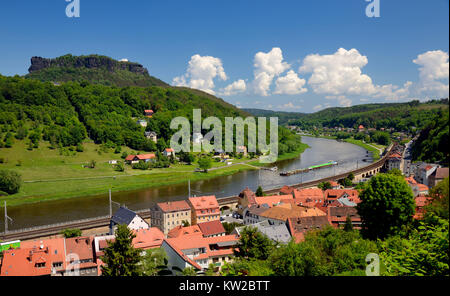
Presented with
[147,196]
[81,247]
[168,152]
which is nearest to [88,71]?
[168,152]

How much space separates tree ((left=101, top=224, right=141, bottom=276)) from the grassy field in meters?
20.7

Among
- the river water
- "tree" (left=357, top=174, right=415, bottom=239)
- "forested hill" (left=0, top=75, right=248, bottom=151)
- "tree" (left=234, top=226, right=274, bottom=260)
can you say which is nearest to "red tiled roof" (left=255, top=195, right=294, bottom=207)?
the river water

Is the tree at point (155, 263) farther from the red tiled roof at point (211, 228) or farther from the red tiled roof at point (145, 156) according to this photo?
the red tiled roof at point (145, 156)

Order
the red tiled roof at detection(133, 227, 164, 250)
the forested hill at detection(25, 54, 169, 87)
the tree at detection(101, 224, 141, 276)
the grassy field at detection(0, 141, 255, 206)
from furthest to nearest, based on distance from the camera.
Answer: the forested hill at detection(25, 54, 169, 87)
the grassy field at detection(0, 141, 255, 206)
the red tiled roof at detection(133, 227, 164, 250)
the tree at detection(101, 224, 141, 276)

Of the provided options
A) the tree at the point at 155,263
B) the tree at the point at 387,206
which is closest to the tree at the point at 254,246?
the tree at the point at 155,263

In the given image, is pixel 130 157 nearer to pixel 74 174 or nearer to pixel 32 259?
pixel 74 174

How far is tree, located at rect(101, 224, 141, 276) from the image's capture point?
6.31 m

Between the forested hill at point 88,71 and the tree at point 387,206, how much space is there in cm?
7583

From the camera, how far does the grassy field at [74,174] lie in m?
25.9

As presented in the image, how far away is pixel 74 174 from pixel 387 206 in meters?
28.1

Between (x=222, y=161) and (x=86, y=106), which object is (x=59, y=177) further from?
(x=86, y=106)

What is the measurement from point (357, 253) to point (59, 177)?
29.0 metres

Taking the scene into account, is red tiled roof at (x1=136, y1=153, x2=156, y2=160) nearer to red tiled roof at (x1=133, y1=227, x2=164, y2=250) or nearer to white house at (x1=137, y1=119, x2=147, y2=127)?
white house at (x1=137, y1=119, x2=147, y2=127)

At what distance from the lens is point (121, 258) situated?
646 cm
